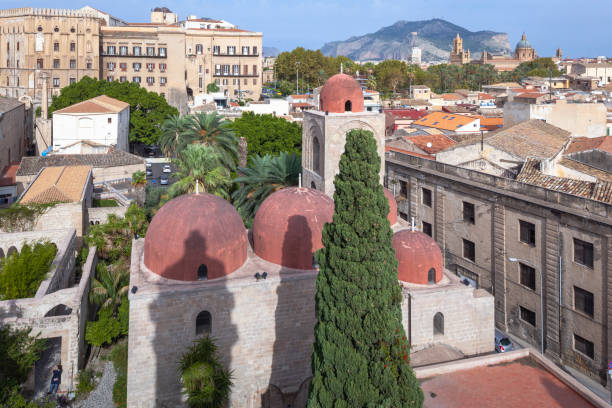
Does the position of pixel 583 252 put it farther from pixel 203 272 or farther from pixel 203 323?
pixel 203 323

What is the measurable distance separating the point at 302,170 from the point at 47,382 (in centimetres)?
1498

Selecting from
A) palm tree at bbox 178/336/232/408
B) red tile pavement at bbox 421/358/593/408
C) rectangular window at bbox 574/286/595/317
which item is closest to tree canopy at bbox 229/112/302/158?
rectangular window at bbox 574/286/595/317

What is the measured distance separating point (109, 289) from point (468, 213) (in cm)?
1829

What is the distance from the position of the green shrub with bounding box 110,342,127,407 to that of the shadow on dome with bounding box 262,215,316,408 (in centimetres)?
488

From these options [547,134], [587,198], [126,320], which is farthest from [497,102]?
[126,320]

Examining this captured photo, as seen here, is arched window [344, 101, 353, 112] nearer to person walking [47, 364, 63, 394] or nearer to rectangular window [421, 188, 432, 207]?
rectangular window [421, 188, 432, 207]

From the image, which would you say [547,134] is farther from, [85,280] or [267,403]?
[85,280]

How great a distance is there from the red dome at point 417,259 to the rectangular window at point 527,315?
26.9ft

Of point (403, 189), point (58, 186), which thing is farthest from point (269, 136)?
point (58, 186)

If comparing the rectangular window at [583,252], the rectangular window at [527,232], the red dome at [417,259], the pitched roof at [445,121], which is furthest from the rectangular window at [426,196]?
the pitched roof at [445,121]

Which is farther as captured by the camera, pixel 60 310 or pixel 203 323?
pixel 60 310

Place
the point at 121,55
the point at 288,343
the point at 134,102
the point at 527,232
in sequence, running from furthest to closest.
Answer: the point at 121,55 → the point at 134,102 → the point at 527,232 → the point at 288,343

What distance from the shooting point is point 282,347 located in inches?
698

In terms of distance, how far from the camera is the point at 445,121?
159 ft
